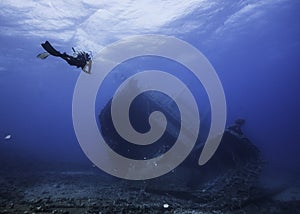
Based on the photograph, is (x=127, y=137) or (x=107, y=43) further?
(x=107, y=43)

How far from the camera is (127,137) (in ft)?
46.8

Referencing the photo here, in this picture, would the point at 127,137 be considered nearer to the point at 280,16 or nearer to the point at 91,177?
the point at 91,177

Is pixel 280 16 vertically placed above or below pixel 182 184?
above

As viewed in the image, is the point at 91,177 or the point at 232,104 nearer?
the point at 91,177

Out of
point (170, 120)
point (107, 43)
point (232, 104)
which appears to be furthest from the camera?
point (232, 104)

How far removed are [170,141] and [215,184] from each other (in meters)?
3.67

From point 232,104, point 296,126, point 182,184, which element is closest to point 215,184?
point 182,184

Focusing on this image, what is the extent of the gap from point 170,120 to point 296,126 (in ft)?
185

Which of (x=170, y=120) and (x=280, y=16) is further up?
(x=280, y=16)

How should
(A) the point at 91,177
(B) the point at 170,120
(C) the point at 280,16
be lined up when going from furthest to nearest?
(C) the point at 280,16 → (A) the point at 91,177 → (B) the point at 170,120

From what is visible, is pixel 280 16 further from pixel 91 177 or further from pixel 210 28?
pixel 91 177

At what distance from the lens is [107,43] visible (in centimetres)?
2809

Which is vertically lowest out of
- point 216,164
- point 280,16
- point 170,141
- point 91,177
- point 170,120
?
point 91,177

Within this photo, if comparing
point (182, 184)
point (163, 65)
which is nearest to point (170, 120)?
point (182, 184)
